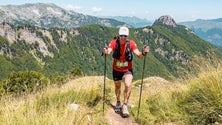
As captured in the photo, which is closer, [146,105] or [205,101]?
[205,101]

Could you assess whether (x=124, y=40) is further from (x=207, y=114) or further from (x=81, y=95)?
(x=207, y=114)

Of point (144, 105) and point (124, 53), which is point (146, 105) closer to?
point (144, 105)

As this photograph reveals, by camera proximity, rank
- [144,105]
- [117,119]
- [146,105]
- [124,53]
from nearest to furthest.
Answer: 1. [117,119]
2. [124,53]
3. [146,105]
4. [144,105]

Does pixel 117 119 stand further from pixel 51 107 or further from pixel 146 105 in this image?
pixel 51 107

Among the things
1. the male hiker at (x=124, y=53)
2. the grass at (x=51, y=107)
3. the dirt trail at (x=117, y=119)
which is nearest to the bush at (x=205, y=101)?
the dirt trail at (x=117, y=119)

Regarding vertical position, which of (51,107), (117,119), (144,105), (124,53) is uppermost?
(124,53)

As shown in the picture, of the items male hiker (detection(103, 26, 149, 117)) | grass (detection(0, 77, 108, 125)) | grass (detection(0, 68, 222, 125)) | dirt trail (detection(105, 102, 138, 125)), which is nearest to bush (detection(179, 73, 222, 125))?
grass (detection(0, 68, 222, 125))

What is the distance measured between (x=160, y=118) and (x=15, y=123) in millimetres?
4918

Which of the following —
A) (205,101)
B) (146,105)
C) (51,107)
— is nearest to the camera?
(51,107)

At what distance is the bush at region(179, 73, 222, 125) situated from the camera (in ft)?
28.0

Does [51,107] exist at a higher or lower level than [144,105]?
higher

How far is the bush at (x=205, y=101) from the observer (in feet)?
28.0

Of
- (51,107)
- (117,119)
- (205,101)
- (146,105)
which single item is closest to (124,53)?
(146,105)

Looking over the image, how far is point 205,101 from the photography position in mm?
8859
